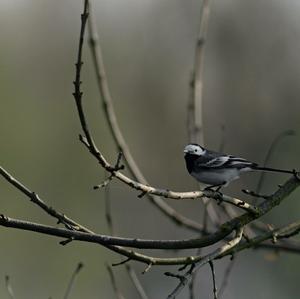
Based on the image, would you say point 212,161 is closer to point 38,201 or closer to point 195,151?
point 195,151

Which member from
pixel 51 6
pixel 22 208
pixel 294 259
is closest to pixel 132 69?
pixel 51 6

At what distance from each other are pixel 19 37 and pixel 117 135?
1413 cm

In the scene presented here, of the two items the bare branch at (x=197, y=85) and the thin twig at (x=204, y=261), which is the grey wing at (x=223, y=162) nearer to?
the bare branch at (x=197, y=85)

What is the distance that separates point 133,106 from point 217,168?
43.2ft

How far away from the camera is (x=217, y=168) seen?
338 cm

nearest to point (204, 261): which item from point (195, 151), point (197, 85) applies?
point (197, 85)

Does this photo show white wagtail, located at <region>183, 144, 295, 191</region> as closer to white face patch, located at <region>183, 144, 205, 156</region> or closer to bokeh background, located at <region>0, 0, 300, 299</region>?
white face patch, located at <region>183, 144, 205, 156</region>

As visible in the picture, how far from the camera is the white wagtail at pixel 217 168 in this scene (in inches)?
130

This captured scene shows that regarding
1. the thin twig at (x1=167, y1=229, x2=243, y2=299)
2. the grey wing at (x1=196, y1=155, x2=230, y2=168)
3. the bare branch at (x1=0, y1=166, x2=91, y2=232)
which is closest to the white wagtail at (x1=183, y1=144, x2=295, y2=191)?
the grey wing at (x1=196, y1=155, x2=230, y2=168)

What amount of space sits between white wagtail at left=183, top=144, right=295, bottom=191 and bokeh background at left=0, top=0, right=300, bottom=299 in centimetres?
769

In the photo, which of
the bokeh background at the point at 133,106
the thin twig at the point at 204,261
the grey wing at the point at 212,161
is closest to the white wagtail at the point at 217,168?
the grey wing at the point at 212,161

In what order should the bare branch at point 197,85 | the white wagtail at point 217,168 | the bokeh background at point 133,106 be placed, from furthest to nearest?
1. the bokeh background at point 133,106
2. the white wagtail at point 217,168
3. the bare branch at point 197,85

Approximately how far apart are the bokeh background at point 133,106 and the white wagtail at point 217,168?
7693 mm

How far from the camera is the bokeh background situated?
11.7 metres
